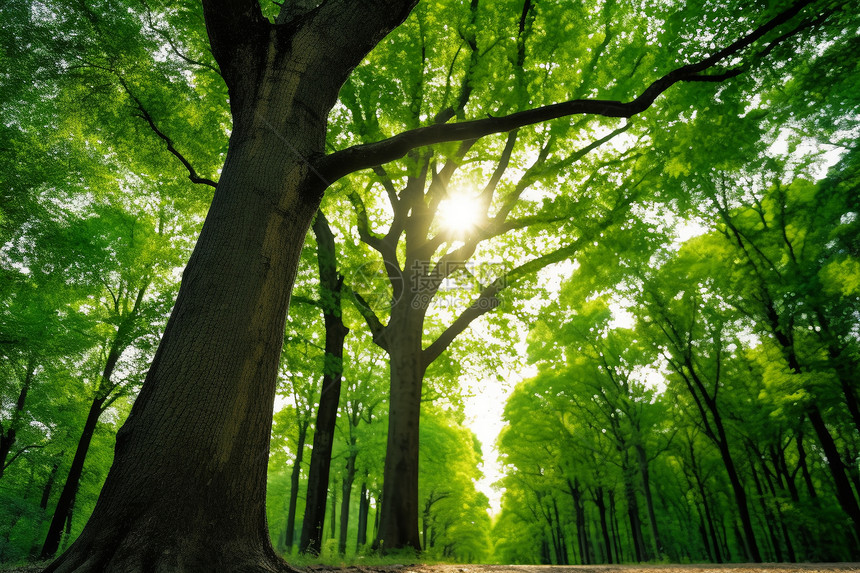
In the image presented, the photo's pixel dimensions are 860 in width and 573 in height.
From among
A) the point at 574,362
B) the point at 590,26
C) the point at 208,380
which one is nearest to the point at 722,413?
the point at 574,362

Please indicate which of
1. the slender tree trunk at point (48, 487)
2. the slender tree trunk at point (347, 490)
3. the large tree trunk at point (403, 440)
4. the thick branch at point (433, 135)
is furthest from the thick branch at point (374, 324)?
the slender tree trunk at point (48, 487)

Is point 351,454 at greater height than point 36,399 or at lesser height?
lesser

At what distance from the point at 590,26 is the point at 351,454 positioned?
19.4 meters

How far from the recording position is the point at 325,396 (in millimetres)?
10133

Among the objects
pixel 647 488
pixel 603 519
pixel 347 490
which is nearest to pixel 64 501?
pixel 347 490

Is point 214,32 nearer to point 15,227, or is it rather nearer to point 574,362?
point 15,227

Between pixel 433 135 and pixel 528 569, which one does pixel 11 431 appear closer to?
pixel 528 569

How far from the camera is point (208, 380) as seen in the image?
85.0 inches

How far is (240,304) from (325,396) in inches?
328

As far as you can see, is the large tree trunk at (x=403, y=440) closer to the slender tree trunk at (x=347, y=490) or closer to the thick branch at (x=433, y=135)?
the thick branch at (x=433, y=135)

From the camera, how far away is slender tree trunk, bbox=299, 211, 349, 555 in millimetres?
9180

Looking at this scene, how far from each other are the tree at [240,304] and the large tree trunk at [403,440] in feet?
20.2

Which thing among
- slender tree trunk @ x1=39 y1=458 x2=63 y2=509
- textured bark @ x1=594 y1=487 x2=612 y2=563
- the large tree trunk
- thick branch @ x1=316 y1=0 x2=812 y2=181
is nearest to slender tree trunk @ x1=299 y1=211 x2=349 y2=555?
the large tree trunk

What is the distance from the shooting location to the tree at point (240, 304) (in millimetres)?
1937
